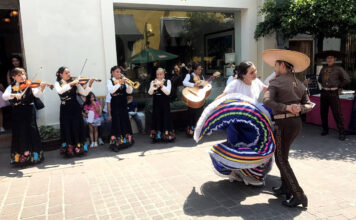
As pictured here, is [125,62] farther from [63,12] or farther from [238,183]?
[238,183]

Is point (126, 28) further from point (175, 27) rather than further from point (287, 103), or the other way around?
point (287, 103)

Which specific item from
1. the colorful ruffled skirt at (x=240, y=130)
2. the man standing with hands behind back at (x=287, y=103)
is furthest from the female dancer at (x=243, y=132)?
the man standing with hands behind back at (x=287, y=103)

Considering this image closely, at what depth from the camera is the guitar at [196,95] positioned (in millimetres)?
6342

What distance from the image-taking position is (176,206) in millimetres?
3670

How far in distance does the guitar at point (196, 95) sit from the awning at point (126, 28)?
8.66ft

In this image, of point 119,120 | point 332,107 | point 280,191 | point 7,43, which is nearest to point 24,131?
point 119,120

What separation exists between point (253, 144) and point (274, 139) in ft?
0.92

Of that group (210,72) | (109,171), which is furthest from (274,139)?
(210,72)

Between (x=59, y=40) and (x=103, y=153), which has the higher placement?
(x=59, y=40)

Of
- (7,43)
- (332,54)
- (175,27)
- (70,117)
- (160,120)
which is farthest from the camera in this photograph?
(7,43)

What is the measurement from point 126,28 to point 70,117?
3.39 metres

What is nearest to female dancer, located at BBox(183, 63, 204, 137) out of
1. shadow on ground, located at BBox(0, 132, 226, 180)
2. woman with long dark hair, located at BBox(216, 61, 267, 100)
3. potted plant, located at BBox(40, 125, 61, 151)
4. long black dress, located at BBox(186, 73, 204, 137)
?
long black dress, located at BBox(186, 73, 204, 137)

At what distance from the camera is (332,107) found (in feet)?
22.1

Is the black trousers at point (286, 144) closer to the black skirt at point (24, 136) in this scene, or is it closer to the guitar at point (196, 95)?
the guitar at point (196, 95)
